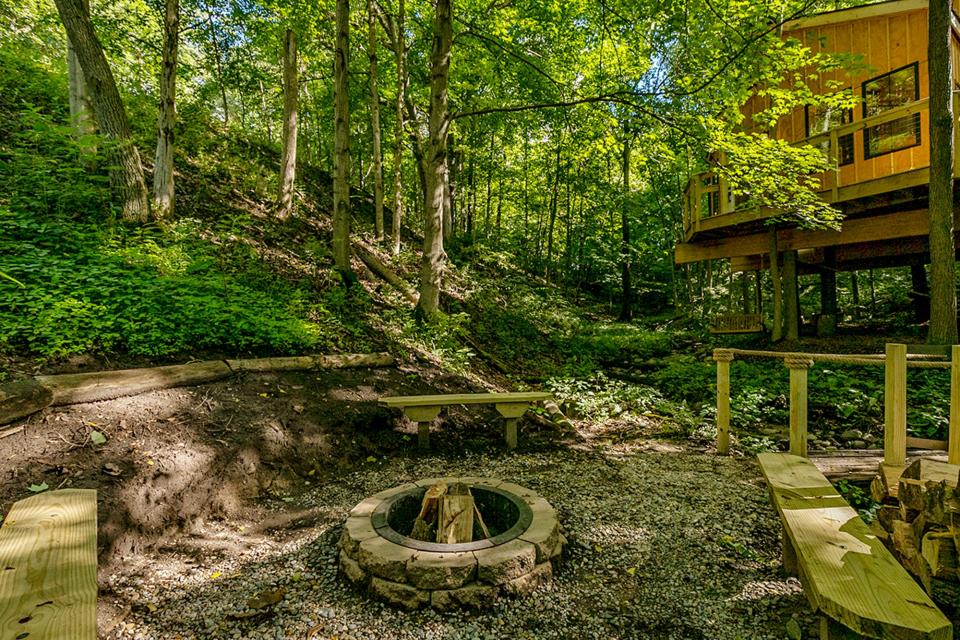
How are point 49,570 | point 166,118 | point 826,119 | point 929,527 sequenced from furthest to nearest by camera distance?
1. point 826,119
2. point 166,118
3. point 929,527
4. point 49,570

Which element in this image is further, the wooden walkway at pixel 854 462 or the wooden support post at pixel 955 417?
the wooden walkway at pixel 854 462

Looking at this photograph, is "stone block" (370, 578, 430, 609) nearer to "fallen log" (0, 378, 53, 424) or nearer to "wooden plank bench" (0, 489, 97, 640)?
"wooden plank bench" (0, 489, 97, 640)

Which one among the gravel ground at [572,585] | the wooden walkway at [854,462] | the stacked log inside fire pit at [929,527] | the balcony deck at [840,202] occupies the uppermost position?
the balcony deck at [840,202]

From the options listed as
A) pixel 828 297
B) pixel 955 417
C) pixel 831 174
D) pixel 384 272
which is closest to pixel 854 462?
pixel 955 417

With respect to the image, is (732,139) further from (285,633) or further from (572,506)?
(285,633)

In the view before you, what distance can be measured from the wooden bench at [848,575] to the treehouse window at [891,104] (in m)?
10.5

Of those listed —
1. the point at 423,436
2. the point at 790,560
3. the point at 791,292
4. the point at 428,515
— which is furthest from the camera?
the point at 791,292

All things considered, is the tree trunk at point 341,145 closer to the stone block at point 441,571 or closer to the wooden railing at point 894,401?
the stone block at point 441,571

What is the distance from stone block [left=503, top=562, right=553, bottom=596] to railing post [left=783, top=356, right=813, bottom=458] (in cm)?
333

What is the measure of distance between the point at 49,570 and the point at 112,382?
10.5ft

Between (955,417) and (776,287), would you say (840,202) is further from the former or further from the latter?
(955,417)

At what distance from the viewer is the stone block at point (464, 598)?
2.89 metres

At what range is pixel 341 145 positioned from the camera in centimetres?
870

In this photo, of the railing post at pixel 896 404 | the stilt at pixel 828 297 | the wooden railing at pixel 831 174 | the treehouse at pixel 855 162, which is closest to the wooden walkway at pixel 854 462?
the railing post at pixel 896 404
